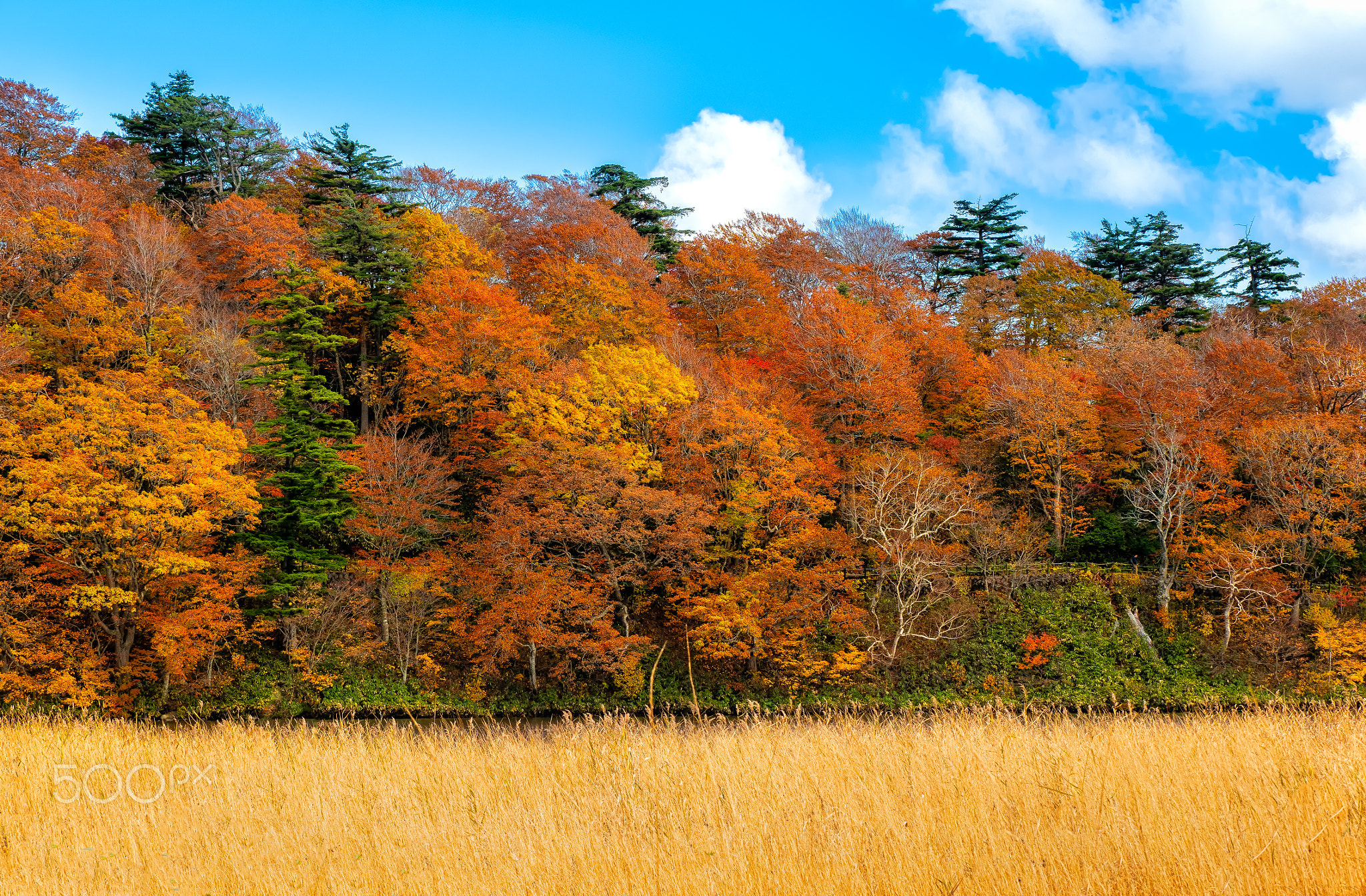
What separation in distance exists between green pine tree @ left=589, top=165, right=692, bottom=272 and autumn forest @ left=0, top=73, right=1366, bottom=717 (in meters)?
10.6

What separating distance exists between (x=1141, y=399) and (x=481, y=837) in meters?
29.0

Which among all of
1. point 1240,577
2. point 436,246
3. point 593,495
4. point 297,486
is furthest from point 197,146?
point 1240,577

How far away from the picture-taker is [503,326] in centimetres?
2716

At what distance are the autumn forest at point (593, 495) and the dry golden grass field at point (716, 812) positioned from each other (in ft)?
45.1

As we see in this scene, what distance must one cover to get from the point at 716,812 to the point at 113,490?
66.0 feet

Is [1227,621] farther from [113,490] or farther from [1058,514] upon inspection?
[113,490]

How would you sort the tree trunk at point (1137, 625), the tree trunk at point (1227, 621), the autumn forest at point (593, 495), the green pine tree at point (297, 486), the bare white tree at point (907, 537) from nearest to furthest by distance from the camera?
1. the autumn forest at point (593, 495)
2. the green pine tree at point (297, 486)
3. the tree trunk at point (1227, 621)
4. the bare white tree at point (907, 537)
5. the tree trunk at point (1137, 625)

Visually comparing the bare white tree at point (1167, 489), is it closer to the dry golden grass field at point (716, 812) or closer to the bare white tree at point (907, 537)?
the bare white tree at point (907, 537)

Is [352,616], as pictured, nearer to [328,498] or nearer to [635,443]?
[328,498]

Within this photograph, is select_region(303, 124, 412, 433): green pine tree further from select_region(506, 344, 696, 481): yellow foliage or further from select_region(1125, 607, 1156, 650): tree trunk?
select_region(1125, 607, 1156, 650): tree trunk

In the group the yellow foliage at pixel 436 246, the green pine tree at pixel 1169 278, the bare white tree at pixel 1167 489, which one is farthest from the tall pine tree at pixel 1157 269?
the yellow foliage at pixel 436 246

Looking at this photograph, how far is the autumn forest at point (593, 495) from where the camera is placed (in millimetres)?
20828

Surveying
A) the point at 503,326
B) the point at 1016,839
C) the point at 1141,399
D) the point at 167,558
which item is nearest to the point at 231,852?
the point at 1016,839

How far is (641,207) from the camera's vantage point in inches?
1700
